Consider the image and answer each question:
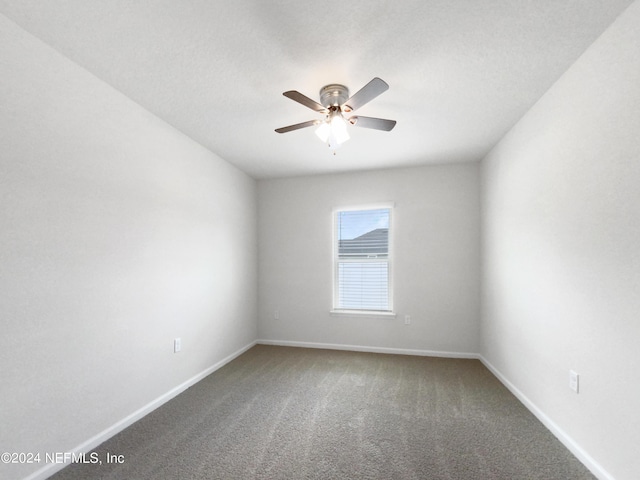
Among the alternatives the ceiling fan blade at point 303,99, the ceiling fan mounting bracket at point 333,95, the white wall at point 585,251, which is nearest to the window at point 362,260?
the white wall at point 585,251

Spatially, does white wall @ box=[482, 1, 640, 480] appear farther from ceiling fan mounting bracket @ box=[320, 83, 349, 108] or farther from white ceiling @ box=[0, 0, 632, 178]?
ceiling fan mounting bracket @ box=[320, 83, 349, 108]

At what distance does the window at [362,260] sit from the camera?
4.22 metres

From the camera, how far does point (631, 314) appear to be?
151 centimetres

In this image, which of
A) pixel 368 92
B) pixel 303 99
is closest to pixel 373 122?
pixel 368 92

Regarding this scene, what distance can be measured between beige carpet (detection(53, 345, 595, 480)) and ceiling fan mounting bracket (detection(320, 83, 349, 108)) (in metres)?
2.42

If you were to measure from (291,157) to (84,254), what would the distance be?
91.8 inches

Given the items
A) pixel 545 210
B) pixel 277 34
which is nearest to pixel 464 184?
pixel 545 210

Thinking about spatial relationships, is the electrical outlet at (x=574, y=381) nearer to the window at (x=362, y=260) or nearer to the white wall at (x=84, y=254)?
the window at (x=362, y=260)

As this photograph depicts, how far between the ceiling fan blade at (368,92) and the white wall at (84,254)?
5.79ft

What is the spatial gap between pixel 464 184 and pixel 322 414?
3198 mm

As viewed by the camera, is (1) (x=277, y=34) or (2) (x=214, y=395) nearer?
(1) (x=277, y=34)

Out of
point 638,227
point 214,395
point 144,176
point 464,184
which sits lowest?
point 214,395

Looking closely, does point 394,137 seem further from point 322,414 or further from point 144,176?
point 322,414

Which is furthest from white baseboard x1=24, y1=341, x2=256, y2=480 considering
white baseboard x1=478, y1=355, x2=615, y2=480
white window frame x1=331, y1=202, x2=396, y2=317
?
white baseboard x1=478, y1=355, x2=615, y2=480
